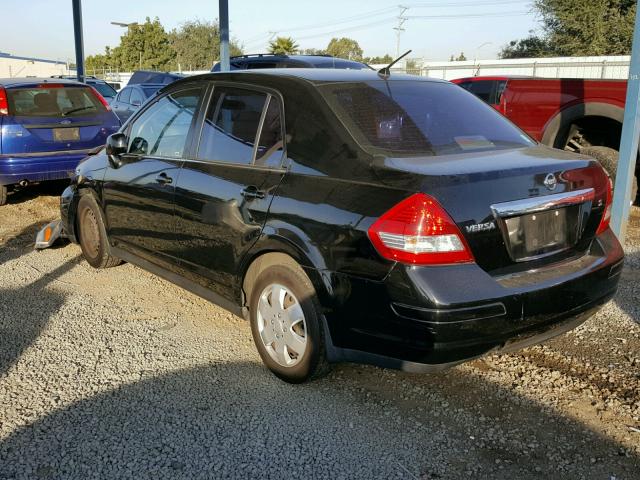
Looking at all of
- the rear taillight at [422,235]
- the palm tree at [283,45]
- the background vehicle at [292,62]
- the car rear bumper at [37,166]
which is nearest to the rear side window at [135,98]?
the background vehicle at [292,62]

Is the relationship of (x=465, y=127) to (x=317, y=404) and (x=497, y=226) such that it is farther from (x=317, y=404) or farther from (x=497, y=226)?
(x=317, y=404)

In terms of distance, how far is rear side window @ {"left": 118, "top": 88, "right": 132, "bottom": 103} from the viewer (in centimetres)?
1567

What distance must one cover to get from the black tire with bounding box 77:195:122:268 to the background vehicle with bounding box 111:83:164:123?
946 centimetres

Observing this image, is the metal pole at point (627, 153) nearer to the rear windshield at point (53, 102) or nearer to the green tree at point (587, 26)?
the rear windshield at point (53, 102)

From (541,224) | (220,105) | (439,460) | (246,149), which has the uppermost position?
(220,105)

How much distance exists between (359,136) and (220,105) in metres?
1.25

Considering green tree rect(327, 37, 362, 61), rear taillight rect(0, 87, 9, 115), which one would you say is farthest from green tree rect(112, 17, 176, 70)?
rear taillight rect(0, 87, 9, 115)

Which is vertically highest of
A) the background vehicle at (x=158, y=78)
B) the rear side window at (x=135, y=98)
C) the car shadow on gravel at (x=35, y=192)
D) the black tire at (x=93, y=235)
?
the background vehicle at (x=158, y=78)

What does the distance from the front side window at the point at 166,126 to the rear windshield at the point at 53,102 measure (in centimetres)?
403

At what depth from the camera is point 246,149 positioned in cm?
381

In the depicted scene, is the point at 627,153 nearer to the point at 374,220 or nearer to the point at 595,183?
the point at 595,183

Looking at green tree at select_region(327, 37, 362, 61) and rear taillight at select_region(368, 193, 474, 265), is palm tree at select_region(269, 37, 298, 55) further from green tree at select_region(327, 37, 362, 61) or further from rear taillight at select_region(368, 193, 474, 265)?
rear taillight at select_region(368, 193, 474, 265)

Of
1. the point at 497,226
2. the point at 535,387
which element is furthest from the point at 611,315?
the point at 497,226

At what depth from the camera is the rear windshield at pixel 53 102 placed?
27.0 ft
